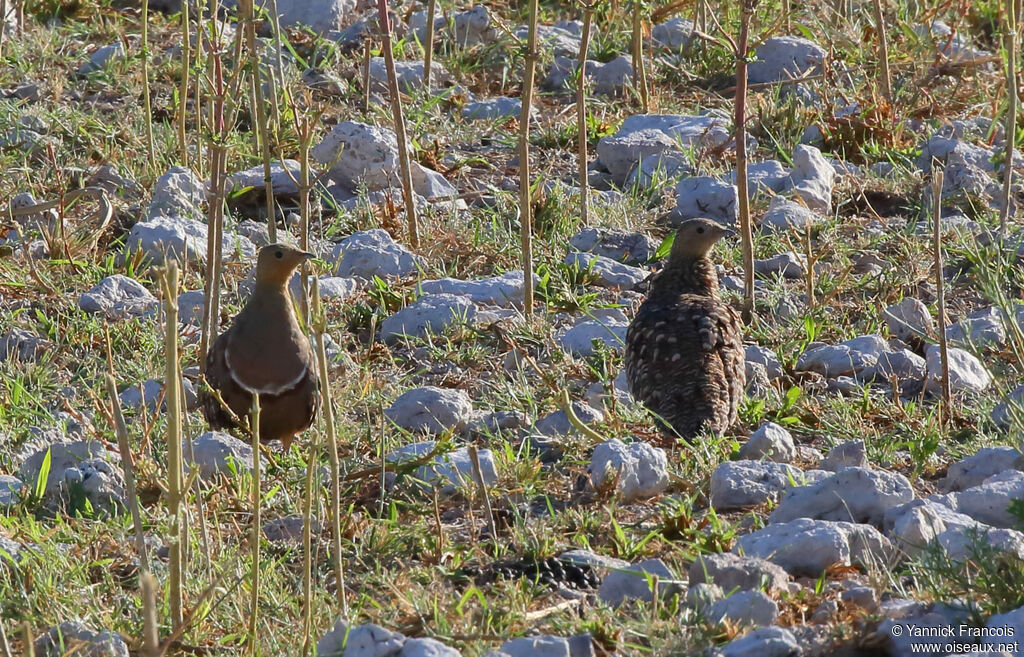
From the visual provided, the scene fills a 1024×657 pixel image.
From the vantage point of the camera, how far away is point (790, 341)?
586cm

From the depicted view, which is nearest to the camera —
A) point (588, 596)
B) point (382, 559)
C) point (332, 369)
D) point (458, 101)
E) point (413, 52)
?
point (588, 596)

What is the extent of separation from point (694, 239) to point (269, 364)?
6.43ft

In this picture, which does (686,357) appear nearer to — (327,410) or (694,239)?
(694,239)

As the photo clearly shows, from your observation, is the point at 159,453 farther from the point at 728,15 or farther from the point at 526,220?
the point at 728,15

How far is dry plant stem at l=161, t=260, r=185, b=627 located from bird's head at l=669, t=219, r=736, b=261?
10.3ft

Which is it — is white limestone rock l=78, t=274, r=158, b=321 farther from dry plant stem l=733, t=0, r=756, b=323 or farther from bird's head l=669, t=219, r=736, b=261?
→ dry plant stem l=733, t=0, r=756, b=323

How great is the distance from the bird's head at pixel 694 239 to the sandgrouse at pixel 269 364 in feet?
5.58

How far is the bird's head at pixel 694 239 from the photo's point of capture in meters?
5.82

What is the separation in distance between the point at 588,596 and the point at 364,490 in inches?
46.3

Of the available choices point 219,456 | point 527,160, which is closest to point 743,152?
point 527,160

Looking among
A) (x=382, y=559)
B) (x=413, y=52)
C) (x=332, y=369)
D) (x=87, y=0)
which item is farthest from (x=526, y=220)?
(x=87, y=0)

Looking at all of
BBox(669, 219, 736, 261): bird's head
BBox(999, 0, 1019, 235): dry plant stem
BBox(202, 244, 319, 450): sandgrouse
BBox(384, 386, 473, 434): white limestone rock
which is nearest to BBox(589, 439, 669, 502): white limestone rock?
BBox(384, 386, 473, 434): white limestone rock

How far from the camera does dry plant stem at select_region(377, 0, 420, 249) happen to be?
628 cm

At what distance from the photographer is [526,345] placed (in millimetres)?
5836
